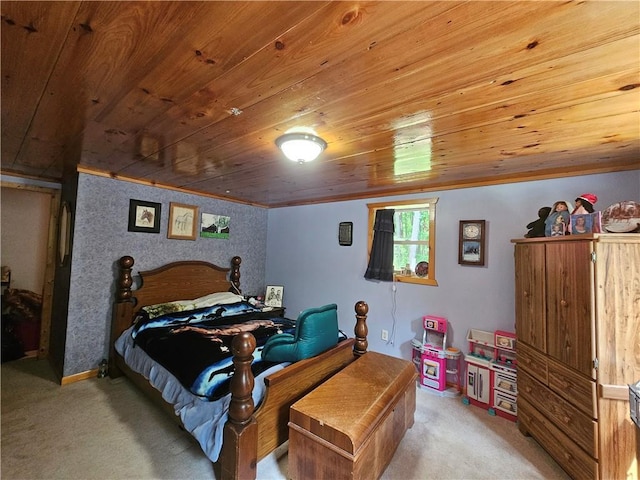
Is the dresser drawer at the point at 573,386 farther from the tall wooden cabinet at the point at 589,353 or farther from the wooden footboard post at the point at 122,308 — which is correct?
the wooden footboard post at the point at 122,308

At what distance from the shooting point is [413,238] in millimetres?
3355

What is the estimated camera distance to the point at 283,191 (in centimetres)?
357

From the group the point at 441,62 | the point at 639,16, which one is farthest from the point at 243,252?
the point at 639,16

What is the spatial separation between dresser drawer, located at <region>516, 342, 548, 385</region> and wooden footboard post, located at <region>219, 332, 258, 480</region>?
2.08m

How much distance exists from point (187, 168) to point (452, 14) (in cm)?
247

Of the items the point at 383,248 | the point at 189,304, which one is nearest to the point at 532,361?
the point at 383,248

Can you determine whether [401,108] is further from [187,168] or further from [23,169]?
[23,169]

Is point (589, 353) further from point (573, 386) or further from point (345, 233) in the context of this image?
point (345, 233)

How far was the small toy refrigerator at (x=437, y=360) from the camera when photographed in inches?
110

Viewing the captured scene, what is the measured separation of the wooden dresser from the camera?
54.8 inches

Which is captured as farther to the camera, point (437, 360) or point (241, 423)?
point (437, 360)

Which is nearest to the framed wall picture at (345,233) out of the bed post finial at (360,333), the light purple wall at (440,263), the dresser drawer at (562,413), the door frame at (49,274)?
the light purple wall at (440,263)

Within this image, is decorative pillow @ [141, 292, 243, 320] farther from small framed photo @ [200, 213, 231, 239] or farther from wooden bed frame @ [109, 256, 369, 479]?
small framed photo @ [200, 213, 231, 239]

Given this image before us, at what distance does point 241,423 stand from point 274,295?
8.93 ft
